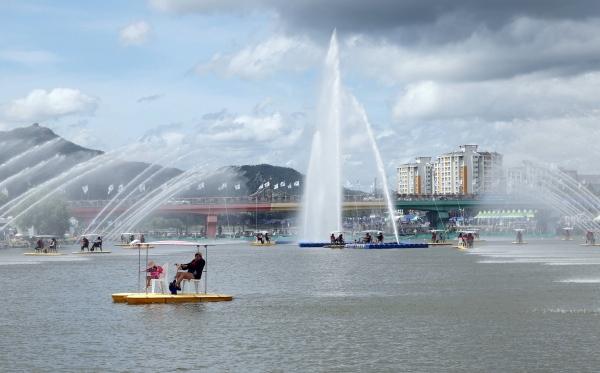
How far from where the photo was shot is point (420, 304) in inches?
2071

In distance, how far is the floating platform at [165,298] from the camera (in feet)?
175

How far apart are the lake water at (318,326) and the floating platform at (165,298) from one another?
0.79 metres

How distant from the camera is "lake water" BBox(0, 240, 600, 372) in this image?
34031 millimetres

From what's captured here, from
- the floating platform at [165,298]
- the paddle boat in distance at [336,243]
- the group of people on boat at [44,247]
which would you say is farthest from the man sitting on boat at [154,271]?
the group of people on boat at [44,247]

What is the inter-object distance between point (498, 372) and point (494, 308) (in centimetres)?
1853

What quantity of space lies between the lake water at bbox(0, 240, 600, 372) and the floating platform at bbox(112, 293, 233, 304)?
2.60ft

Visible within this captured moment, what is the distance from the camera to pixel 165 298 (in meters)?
53.6

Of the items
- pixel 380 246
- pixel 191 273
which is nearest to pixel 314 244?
pixel 380 246

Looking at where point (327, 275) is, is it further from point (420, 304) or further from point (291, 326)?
point (291, 326)

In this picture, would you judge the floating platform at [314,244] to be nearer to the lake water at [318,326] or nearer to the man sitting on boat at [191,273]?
the lake water at [318,326]

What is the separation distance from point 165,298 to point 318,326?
42.9 ft

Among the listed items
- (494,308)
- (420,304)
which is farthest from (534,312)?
(420,304)

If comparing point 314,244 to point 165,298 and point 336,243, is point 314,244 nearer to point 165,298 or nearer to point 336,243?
point 336,243

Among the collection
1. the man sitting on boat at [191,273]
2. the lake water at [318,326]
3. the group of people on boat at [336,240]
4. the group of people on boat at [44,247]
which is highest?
the group of people on boat at [336,240]
